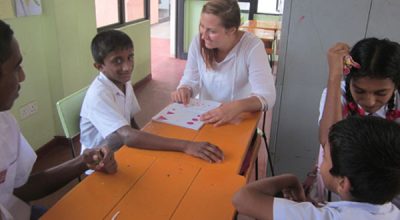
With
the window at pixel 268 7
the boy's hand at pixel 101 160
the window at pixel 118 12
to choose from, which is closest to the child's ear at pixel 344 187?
the boy's hand at pixel 101 160

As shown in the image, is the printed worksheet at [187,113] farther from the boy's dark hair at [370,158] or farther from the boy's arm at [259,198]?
the boy's dark hair at [370,158]

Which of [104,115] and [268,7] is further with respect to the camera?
[268,7]

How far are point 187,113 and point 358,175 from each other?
988 millimetres

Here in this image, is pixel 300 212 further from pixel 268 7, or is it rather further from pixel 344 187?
pixel 268 7

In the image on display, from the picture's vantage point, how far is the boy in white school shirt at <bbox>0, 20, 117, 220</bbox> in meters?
1.00

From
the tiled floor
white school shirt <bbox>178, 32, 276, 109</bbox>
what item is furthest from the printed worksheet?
the tiled floor

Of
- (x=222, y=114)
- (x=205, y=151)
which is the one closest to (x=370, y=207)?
(x=205, y=151)

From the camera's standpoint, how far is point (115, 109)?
1505 millimetres

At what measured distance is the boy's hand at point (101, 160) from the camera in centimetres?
113

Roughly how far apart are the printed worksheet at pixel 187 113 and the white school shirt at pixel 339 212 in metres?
0.70

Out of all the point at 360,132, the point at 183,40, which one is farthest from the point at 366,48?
the point at 183,40

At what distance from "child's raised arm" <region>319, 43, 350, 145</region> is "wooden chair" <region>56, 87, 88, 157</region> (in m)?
1.18

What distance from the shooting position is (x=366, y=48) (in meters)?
1.32

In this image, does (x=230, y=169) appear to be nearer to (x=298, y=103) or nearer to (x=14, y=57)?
(x=14, y=57)
